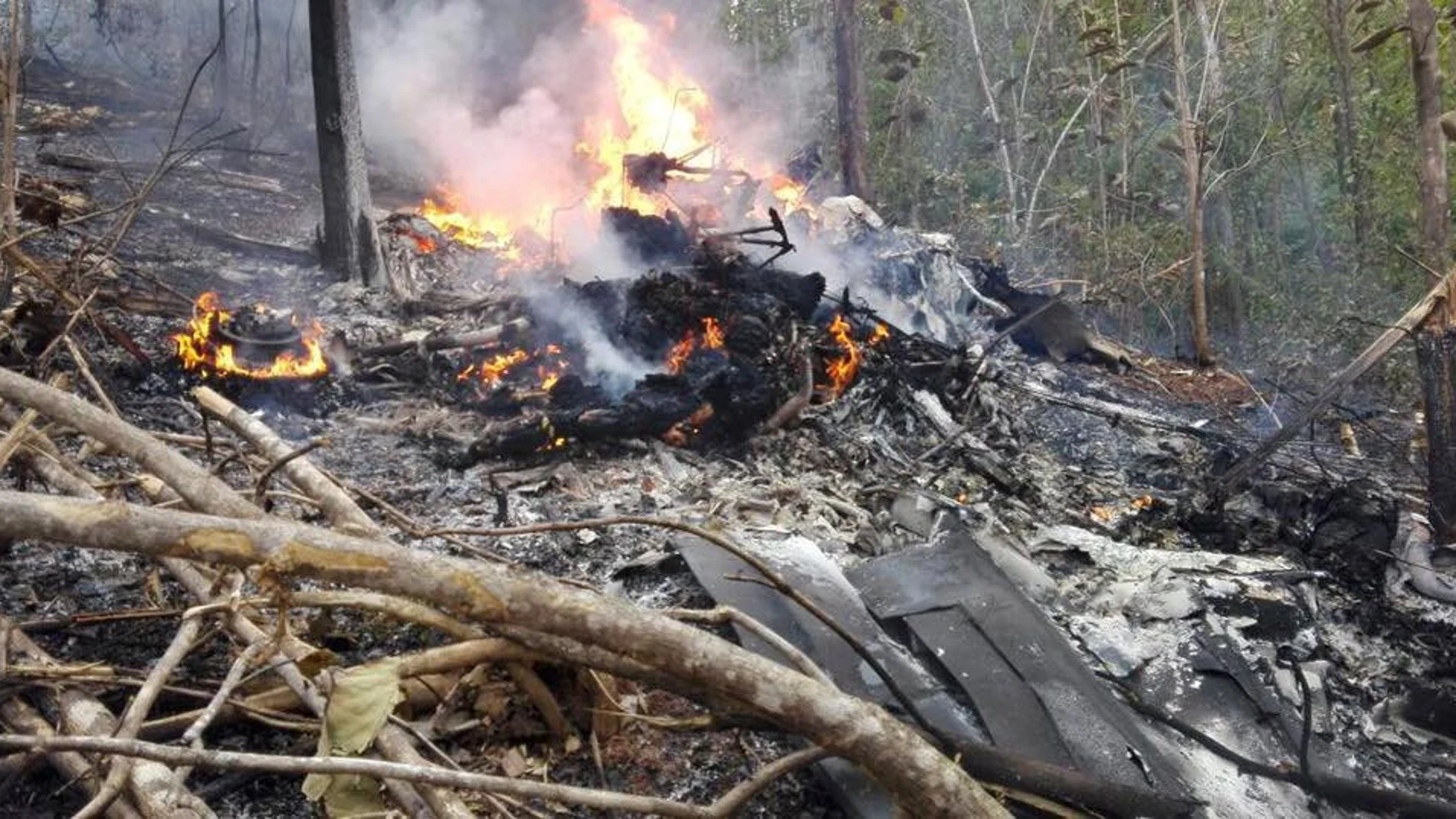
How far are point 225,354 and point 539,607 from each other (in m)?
5.77

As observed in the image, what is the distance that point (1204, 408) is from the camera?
31.8 feet

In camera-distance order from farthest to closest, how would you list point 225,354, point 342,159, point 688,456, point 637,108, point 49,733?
point 637,108 < point 342,159 < point 225,354 < point 688,456 < point 49,733

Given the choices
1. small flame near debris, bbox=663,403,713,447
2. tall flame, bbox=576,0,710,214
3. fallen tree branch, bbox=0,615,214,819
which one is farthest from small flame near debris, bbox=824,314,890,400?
tall flame, bbox=576,0,710,214

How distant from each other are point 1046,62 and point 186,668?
20662 mm

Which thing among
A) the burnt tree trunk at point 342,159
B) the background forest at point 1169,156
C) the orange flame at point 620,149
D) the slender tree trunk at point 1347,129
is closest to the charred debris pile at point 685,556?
the burnt tree trunk at point 342,159

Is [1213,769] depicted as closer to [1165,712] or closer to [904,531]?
[1165,712]

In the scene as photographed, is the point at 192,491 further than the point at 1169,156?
No

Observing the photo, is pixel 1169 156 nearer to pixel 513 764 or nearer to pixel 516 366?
pixel 516 366

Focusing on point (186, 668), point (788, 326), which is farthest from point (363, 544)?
point (788, 326)

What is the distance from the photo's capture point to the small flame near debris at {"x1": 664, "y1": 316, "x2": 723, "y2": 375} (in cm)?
722

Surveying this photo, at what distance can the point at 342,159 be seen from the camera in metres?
9.56

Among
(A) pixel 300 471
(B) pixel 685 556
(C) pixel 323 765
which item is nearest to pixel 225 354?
(A) pixel 300 471

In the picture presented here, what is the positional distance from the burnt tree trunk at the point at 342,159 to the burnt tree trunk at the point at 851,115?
7527mm

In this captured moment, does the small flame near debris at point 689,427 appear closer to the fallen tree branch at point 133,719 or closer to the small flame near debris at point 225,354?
the small flame near debris at point 225,354
